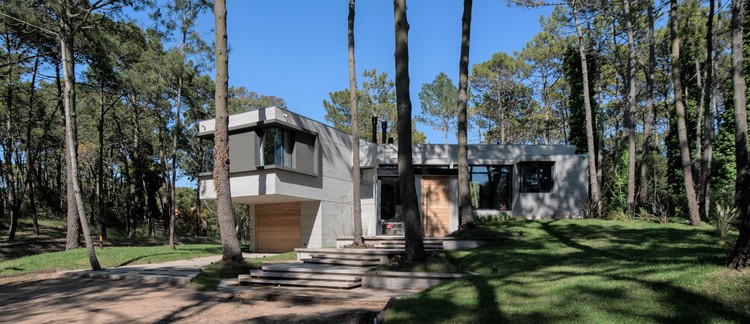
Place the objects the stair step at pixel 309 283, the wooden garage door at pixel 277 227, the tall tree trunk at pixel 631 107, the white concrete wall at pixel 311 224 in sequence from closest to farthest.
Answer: the stair step at pixel 309 283 < the tall tree trunk at pixel 631 107 < the white concrete wall at pixel 311 224 < the wooden garage door at pixel 277 227

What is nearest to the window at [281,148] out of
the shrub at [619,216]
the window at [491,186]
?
the window at [491,186]

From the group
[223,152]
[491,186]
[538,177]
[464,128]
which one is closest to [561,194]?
[538,177]

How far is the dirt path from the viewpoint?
5773 millimetres

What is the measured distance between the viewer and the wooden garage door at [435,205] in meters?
15.5

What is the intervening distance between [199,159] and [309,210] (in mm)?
18082

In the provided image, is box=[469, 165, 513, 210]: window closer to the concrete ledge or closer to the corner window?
the corner window

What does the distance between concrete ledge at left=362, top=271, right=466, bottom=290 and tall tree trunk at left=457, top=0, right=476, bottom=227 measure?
5.21 metres

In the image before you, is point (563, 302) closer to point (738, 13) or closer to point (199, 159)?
point (738, 13)

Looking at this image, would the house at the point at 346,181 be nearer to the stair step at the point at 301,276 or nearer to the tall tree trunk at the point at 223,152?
the tall tree trunk at the point at 223,152

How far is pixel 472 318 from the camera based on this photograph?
4613 millimetres

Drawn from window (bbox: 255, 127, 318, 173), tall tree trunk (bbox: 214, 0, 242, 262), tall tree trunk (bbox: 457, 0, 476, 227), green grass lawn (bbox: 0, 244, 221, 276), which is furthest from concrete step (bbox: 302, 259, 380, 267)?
green grass lawn (bbox: 0, 244, 221, 276)

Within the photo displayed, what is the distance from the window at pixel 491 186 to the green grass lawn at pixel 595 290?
8267 millimetres

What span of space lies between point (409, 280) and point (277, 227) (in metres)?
11.1

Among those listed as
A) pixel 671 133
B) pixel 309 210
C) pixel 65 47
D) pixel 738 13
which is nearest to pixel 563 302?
pixel 738 13
